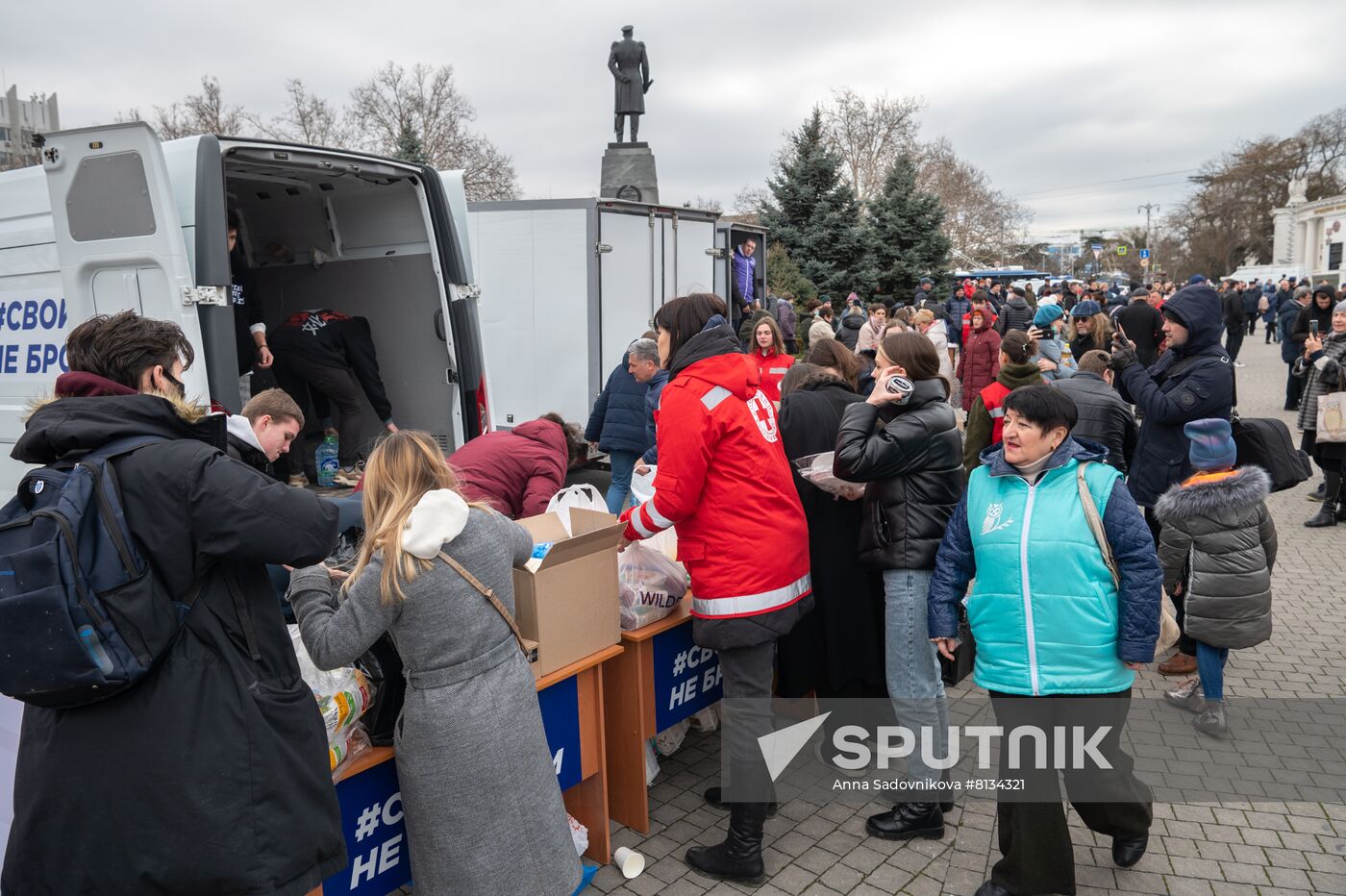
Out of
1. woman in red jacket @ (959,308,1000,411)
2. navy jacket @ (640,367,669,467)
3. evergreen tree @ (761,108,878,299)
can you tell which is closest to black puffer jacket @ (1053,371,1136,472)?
navy jacket @ (640,367,669,467)

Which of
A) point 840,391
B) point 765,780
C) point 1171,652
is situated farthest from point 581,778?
point 1171,652

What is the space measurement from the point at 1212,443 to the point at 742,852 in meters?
2.77

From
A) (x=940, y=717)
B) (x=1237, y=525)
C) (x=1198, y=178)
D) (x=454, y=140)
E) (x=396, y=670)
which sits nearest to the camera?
(x=396, y=670)

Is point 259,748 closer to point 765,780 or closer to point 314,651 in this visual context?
point 314,651

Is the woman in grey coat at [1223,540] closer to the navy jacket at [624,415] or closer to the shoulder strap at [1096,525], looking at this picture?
the shoulder strap at [1096,525]

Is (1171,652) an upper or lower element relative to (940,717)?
lower

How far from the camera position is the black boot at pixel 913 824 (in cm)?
364

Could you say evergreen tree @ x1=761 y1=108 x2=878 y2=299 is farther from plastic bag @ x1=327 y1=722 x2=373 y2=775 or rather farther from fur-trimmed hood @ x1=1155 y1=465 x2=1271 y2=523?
plastic bag @ x1=327 y1=722 x2=373 y2=775

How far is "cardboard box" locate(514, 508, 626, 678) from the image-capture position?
10.2ft

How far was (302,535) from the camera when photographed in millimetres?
2129

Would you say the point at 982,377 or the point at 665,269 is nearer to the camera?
the point at 665,269

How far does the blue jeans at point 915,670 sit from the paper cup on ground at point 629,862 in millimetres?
1096

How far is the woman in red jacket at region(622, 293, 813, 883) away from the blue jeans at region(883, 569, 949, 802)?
0.43m

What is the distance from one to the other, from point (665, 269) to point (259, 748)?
8.17 meters
